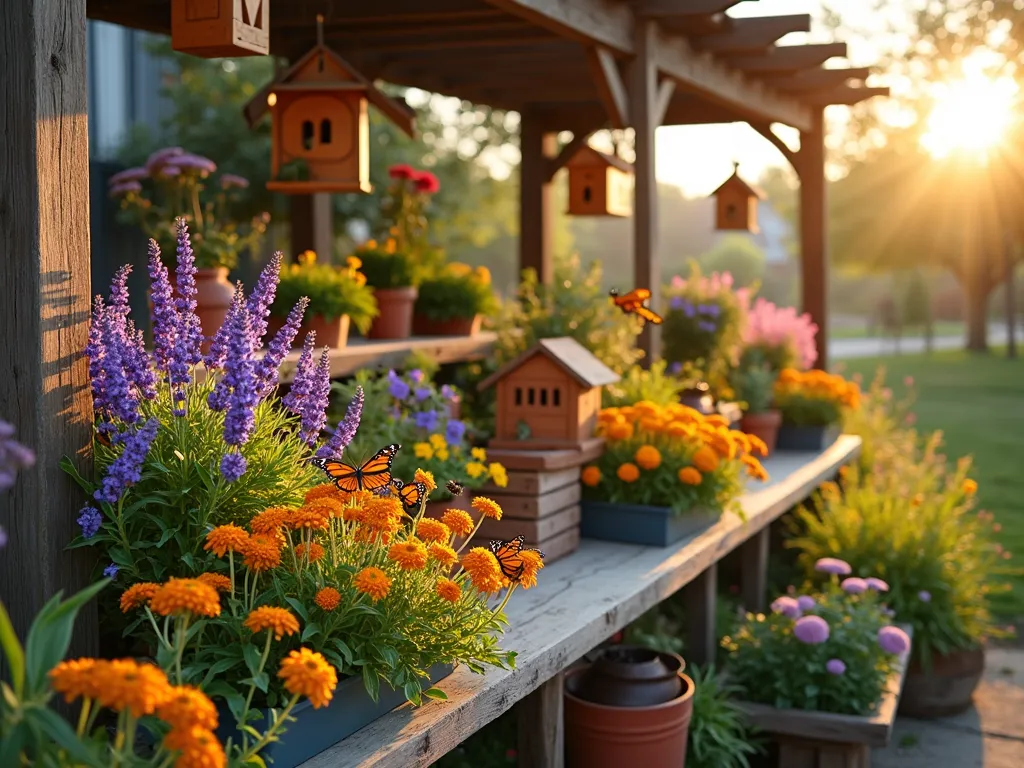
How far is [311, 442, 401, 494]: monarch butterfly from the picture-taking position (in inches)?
102

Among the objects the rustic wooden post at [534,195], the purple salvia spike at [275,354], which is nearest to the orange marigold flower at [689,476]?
the purple salvia spike at [275,354]

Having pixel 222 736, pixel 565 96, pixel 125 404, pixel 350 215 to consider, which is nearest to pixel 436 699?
pixel 222 736

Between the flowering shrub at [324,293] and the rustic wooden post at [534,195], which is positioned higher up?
the rustic wooden post at [534,195]

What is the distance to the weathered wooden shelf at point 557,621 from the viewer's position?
2.57m

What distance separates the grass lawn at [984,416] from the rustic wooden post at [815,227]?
83.3 inches

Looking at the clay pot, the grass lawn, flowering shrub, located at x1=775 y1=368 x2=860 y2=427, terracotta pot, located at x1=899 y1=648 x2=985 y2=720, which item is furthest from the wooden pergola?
the grass lawn

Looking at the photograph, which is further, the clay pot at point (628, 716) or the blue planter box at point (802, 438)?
the blue planter box at point (802, 438)

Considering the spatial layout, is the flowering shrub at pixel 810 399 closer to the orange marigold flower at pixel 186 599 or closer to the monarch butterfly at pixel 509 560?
the monarch butterfly at pixel 509 560

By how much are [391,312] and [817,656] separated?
2305 millimetres

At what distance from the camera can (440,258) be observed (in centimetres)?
591

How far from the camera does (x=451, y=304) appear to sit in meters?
5.65

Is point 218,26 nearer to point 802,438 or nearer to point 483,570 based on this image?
point 483,570

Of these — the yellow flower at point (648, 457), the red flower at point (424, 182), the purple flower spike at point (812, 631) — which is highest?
the red flower at point (424, 182)

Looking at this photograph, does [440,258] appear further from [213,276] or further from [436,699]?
[436,699]
